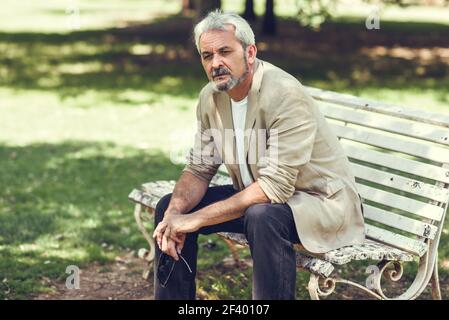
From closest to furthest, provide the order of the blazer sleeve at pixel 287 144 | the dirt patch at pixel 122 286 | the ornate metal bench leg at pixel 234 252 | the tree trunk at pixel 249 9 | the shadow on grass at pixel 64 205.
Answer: the blazer sleeve at pixel 287 144, the dirt patch at pixel 122 286, the ornate metal bench leg at pixel 234 252, the shadow on grass at pixel 64 205, the tree trunk at pixel 249 9

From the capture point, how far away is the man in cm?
390

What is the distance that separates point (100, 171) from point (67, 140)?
1.54 meters

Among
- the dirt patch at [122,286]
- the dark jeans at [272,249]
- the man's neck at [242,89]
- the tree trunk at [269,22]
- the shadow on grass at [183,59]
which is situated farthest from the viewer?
the tree trunk at [269,22]

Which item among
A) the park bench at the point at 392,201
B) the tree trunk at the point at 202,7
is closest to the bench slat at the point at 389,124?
the park bench at the point at 392,201

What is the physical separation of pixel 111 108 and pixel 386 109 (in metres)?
6.88

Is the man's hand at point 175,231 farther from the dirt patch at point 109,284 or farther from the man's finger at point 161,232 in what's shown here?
the dirt patch at point 109,284

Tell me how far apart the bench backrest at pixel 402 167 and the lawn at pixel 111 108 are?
0.85 meters

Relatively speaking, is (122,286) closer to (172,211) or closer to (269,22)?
(172,211)

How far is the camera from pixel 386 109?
15.8 ft

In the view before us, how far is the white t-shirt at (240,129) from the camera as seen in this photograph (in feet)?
13.6

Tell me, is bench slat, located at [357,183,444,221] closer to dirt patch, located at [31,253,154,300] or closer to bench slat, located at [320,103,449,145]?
bench slat, located at [320,103,449,145]

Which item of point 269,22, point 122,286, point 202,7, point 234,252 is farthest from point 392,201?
point 269,22

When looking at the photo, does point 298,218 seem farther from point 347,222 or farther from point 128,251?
point 128,251
